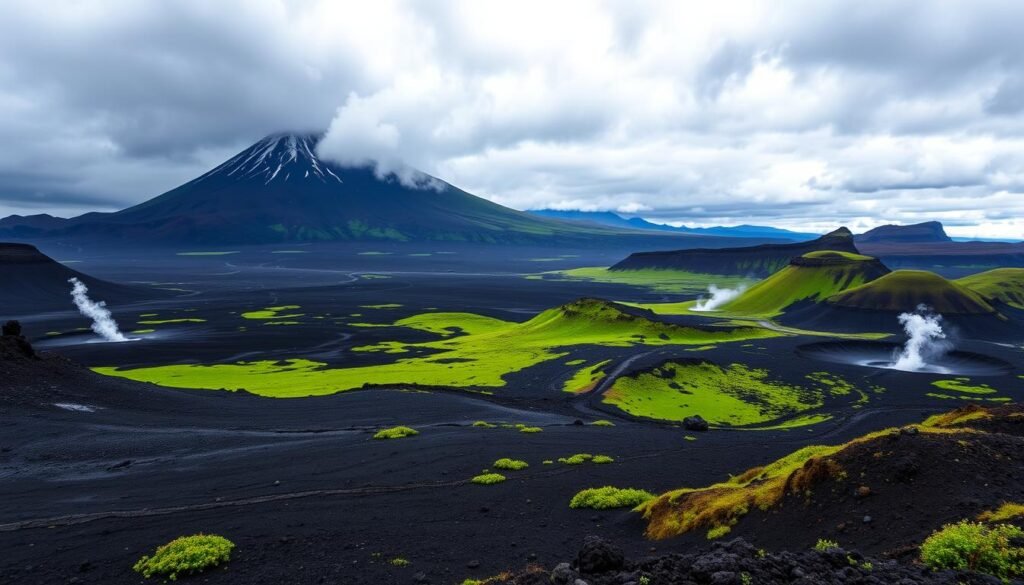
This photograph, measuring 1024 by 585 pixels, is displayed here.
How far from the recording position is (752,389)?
217ft

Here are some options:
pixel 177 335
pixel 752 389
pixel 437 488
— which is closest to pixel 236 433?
pixel 437 488

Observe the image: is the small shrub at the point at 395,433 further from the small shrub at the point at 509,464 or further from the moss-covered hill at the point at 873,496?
the moss-covered hill at the point at 873,496

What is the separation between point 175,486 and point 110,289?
17320 centimetres

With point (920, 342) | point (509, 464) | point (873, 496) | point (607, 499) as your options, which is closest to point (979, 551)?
point (873, 496)

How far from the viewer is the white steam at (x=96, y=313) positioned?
10594 centimetres

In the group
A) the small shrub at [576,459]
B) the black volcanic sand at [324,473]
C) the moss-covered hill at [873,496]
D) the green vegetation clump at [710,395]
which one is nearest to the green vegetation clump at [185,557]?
the black volcanic sand at [324,473]

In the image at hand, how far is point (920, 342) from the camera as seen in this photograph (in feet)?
329

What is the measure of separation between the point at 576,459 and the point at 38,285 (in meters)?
181

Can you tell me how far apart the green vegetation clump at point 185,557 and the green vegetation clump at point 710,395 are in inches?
1651

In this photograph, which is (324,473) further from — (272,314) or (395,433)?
(272,314)

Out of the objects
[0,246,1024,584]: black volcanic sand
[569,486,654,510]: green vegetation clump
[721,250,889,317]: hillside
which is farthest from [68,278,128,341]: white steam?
[721,250,889,317]: hillside

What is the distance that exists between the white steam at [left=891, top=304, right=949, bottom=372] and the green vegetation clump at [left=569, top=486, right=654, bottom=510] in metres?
78.5

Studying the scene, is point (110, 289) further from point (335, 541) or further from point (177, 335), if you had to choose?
point (335, 541)

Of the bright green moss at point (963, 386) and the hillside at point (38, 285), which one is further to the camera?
the hillside at point (38, 285)
